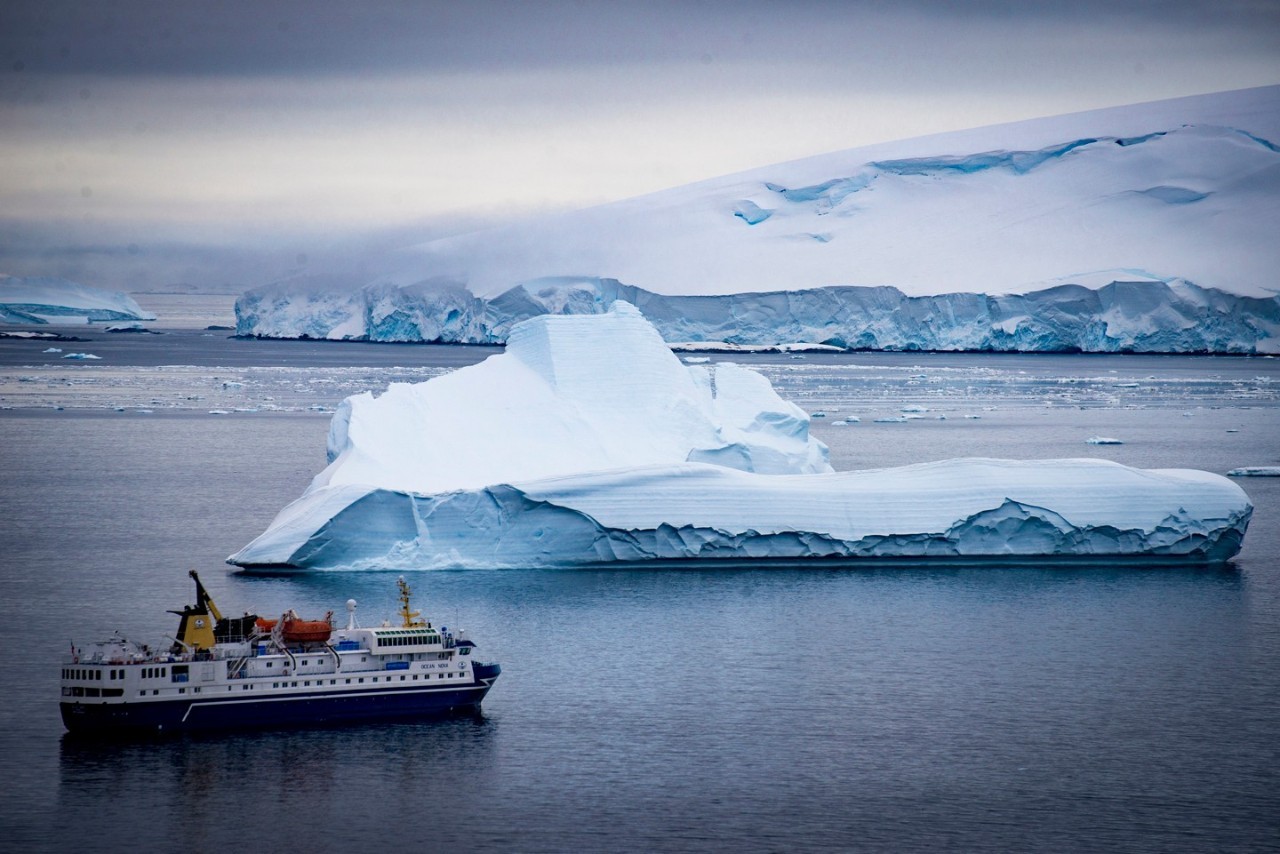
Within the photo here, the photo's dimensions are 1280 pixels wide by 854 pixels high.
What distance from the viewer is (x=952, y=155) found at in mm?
65500

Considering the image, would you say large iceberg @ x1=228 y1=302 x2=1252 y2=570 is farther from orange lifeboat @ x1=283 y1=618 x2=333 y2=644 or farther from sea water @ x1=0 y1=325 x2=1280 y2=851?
orange lifeboat @ x1=283 y1=618 x2=333 y2=644

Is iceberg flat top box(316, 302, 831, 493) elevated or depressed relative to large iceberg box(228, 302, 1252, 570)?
elevated

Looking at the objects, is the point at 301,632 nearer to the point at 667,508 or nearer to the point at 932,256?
the point at 667,508

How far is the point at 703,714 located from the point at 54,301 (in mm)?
92237

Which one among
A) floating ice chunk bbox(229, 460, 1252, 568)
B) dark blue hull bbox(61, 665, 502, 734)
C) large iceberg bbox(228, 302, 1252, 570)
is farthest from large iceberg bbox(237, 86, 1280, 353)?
dark blue hull bbox(61, 665, 502, 734)

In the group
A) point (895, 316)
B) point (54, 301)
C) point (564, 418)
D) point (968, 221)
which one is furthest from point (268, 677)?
point (54, 301)

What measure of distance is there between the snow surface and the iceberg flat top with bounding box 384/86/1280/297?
4060 centimetres

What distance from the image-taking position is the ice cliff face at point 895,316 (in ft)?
171

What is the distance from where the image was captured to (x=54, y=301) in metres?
95.6

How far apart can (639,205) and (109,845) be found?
6245 cm

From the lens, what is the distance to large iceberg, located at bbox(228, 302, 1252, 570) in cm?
1611

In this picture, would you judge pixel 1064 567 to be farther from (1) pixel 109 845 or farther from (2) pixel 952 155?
(2) pixel 952 155

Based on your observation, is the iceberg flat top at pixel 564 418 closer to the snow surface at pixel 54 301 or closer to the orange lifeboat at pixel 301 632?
the orange lifeboat at pixel 301 632

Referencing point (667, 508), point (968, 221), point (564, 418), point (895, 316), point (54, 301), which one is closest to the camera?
point (667, 508)
